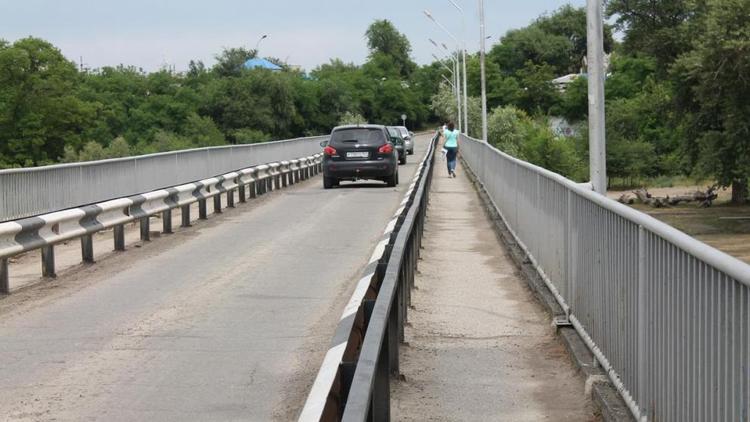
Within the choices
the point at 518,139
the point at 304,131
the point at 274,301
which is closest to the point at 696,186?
the point at 518,139

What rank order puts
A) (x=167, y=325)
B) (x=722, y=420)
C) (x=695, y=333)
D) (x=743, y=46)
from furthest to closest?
(x=743, y=46) → (x=167, y=325) → (x=695, y=333) → (x=722, y=420)

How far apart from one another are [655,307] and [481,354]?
3.45 metres

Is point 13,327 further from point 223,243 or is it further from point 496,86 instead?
point 496,86

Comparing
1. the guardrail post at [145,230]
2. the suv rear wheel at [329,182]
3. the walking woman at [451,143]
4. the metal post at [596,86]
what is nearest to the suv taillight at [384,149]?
the suv rear wheel at [329,182]

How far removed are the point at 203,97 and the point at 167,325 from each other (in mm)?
124435

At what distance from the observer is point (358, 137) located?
32750 millimetres

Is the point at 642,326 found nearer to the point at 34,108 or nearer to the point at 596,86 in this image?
the point at 596,86

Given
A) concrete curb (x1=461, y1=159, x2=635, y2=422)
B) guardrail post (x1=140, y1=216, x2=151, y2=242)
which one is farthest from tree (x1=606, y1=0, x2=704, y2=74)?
concrete curb (x1=461, y1=159, x2=635, y2=422)

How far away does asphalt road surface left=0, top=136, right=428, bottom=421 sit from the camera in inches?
299

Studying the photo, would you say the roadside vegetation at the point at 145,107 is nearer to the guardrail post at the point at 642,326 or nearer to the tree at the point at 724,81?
the tree at the point at 724,81

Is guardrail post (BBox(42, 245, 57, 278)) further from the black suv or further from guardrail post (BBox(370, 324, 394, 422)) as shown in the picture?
the black suv

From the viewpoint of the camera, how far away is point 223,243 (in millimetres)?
17781

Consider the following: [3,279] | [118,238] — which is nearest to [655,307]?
[3,279]

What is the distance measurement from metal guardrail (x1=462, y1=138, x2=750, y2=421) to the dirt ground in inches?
1014
